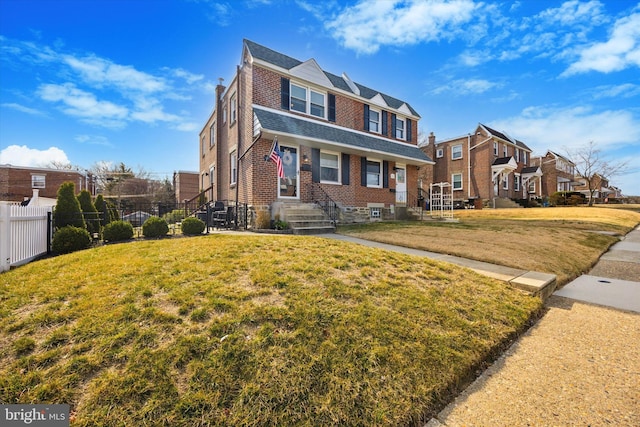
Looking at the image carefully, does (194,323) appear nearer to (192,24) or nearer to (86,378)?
(86,378)

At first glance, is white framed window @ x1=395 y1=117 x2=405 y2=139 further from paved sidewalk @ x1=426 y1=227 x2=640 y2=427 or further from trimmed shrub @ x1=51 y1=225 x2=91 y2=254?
trimmed shrub @ x1=51 y1=225 x2=91 y2=254

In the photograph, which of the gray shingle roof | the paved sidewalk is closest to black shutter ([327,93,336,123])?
the gray shingle roof

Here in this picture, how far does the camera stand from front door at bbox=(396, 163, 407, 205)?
16.6 metres

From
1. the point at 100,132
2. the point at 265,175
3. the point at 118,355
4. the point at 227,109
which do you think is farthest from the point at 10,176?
the point at 118,355

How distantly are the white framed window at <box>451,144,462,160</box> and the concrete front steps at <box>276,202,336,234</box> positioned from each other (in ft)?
73.2

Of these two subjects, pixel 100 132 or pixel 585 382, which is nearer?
pixel 585 382

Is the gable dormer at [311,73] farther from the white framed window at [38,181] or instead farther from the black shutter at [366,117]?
the white framed window at [38,181]

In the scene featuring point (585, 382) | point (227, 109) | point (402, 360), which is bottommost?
point (585, 382)

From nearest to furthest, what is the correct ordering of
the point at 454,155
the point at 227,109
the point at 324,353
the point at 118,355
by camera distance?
the point at 118,355 < the point at 324,353 < the point at 227,109 < the point at 454,155

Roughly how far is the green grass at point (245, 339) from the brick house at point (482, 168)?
2498 cm

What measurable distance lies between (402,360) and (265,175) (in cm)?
985

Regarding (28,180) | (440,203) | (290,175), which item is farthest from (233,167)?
(28,180)

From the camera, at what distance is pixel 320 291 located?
3.38 m

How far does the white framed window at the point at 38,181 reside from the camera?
2950cm
